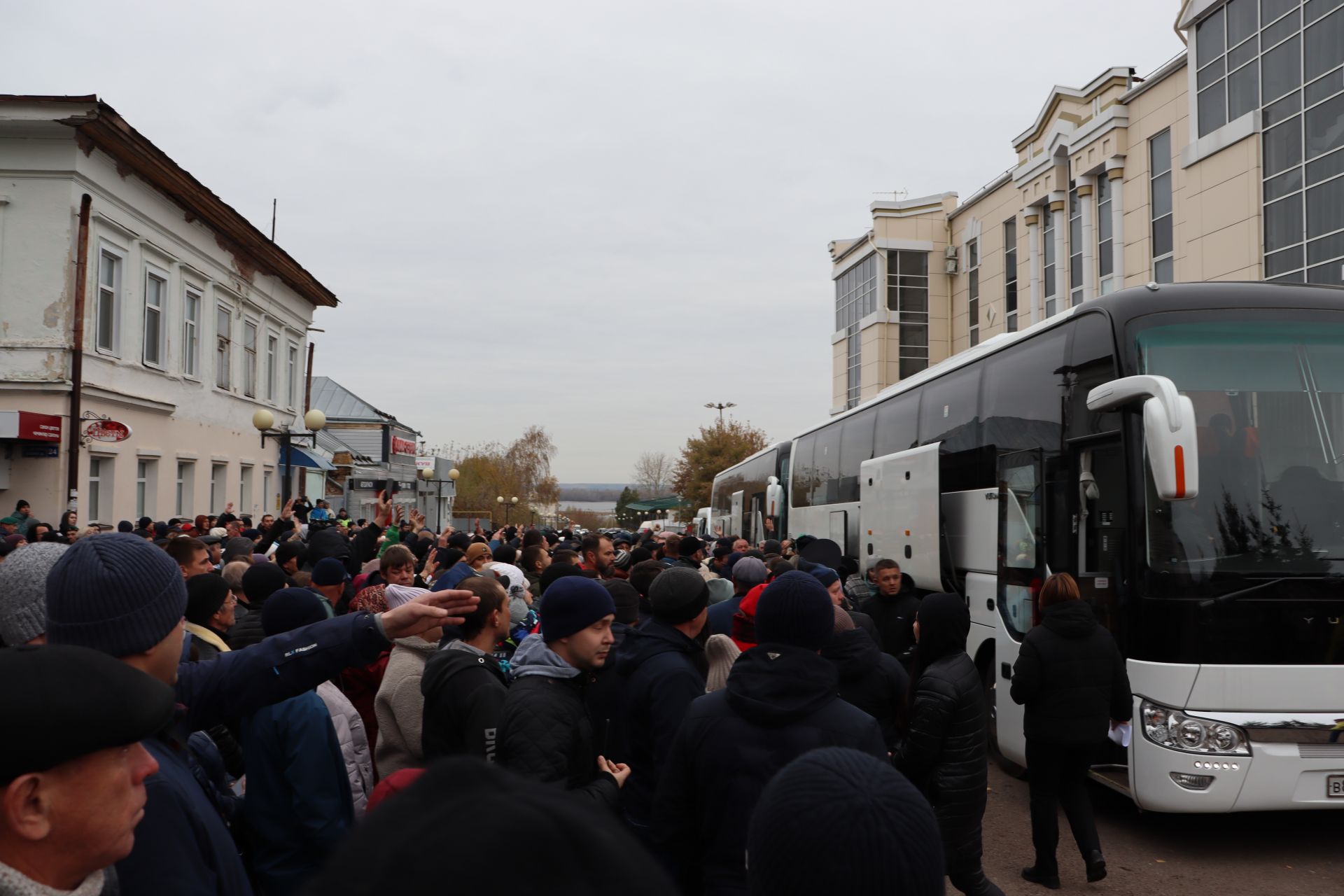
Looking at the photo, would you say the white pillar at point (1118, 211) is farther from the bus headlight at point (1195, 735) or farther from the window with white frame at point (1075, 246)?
the bus headlight at point (1195, 735)

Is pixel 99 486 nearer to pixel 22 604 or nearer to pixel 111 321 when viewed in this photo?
pixel 111 321

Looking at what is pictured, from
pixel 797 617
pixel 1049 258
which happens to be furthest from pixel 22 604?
pixel 1049 258

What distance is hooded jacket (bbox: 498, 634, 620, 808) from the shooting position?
12.2 feet

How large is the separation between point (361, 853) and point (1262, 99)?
24.4 metres

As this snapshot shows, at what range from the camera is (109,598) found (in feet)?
8.11

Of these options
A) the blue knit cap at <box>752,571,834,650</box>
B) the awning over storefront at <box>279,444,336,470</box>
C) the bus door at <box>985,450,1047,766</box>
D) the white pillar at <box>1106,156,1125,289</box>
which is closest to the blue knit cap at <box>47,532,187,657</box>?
the blue knit cap at <box>752,571,834,650</box>

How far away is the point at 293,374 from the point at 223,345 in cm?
693

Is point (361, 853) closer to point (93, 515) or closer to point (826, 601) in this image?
point (826, 601)

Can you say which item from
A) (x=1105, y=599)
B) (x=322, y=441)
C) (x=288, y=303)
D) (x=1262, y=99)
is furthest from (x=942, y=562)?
(x=322, y=441)

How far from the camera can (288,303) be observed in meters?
31.3

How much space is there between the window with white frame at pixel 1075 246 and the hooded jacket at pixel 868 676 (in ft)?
88.9

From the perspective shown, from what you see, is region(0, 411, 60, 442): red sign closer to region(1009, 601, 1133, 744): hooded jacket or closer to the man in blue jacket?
the man in blue jacket

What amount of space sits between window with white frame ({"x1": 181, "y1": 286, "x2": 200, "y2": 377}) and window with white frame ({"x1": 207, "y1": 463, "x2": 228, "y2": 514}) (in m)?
2.65

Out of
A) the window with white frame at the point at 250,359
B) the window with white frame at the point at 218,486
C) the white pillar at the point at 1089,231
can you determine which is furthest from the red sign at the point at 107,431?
the white pillar at the point at 1089,231
